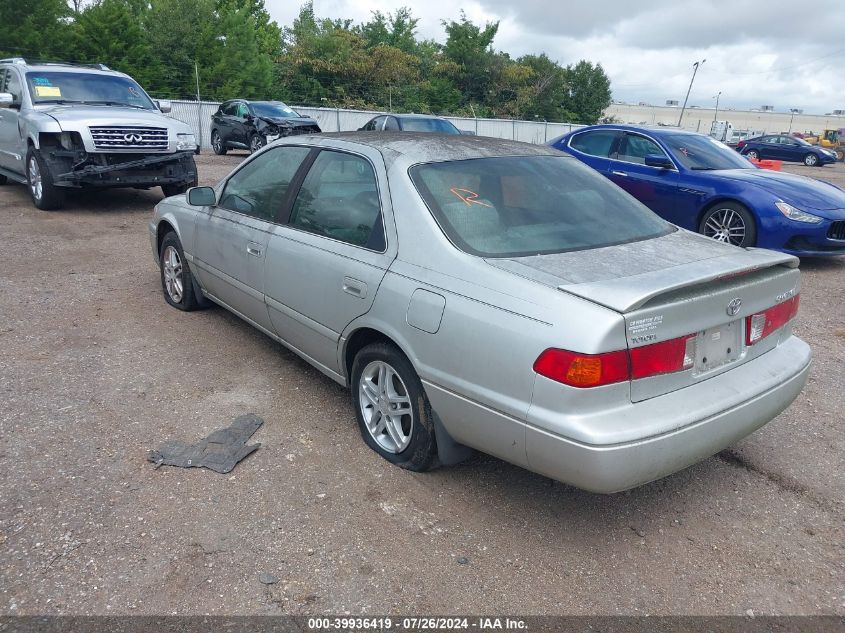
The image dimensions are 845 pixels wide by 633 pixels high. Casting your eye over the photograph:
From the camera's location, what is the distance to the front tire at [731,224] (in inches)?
289

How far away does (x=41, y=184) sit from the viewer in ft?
30.4

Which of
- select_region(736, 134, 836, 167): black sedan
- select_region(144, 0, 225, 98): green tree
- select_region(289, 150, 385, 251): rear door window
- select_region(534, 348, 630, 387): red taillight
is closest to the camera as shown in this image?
select_region(534, 348, 630, 387): red taillight

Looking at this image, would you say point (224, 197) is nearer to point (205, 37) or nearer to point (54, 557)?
point (54, 557)

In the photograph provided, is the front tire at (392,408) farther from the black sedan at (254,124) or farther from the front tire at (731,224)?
the black sedan at (254,124)

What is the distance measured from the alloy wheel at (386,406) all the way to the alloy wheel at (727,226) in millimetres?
5607

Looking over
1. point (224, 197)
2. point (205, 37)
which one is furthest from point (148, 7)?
point (224, 197)

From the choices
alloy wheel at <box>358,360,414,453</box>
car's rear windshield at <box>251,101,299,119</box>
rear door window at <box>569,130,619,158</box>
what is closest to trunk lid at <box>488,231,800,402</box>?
alloy wheel at <box>358,360,414,453</box>

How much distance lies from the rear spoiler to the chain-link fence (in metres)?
16.0

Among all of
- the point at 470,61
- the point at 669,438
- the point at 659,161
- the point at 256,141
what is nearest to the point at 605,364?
the point at 669,438

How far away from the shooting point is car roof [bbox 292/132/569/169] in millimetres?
3485

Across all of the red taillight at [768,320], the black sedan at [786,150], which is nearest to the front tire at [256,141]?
the red taillight at [768,320]

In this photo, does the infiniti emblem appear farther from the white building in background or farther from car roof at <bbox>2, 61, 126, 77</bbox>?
the white building in background

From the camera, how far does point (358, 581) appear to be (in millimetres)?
2551

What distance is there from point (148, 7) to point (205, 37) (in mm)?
6986
